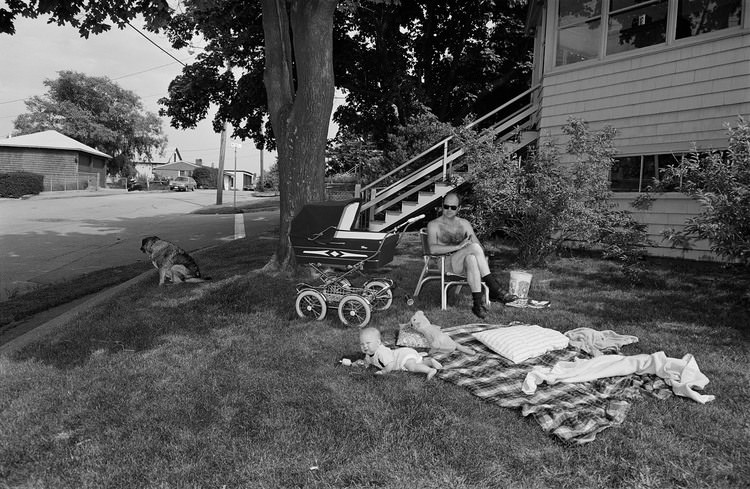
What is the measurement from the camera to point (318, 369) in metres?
3.81

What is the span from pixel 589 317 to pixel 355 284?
3130mm

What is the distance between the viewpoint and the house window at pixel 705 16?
752 cm

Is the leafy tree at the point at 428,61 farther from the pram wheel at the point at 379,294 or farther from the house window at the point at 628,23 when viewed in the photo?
the pram wheel at the point at 379,294

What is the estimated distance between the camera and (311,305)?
527 centimetres

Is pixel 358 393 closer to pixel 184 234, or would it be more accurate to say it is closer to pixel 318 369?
pixel 318 369

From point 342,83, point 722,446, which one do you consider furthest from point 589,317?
point 342,83

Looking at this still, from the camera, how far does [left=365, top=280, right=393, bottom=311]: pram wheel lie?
5.31 m

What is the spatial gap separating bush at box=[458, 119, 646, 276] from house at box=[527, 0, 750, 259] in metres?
1.41

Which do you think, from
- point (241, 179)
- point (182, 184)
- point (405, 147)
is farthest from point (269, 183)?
point (405, 147)

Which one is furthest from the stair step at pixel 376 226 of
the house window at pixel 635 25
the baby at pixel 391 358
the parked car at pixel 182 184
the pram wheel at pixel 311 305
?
the parked car at pixel 182 184

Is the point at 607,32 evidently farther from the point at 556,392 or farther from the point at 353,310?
the point at 556,392

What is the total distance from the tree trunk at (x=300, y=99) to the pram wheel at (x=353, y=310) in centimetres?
218

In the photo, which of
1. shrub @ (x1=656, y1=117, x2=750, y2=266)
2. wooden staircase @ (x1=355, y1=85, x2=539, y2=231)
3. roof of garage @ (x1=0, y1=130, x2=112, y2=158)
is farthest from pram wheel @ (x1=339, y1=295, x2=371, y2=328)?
roof of garage @ (x1=0, y1=130, x2=112, y2=158)

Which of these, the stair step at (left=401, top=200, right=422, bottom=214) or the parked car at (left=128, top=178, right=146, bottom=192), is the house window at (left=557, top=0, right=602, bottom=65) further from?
the parked car at (left=128, top=178, right=146, bottom=192)
